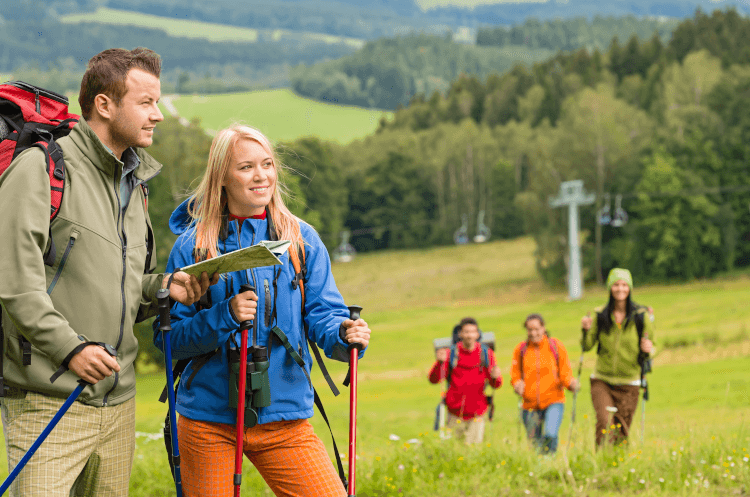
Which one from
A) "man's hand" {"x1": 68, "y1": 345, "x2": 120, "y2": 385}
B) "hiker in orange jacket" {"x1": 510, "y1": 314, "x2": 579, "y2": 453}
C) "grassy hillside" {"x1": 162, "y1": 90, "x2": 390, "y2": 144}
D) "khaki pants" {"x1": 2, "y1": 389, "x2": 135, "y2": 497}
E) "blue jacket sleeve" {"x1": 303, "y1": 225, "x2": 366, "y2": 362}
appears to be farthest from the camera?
"grassy hillside" {"x1": 162, "y1": 90, "x2": 390, "y2": 144}

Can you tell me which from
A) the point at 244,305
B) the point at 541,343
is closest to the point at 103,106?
the point at 244,305

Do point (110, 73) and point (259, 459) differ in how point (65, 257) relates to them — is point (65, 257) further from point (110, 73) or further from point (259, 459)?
point (259, 459)

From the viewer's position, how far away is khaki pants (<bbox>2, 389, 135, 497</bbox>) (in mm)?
2715

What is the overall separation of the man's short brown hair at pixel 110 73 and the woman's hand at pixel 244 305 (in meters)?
0.85

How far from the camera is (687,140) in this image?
209ft

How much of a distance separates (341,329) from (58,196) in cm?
111

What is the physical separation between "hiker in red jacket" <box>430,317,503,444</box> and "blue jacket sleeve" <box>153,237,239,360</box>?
5.36 meters

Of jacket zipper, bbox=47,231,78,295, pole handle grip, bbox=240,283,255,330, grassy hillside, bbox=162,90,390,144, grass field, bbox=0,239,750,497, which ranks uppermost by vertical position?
grassy hillside, bbox=162,90,390,144

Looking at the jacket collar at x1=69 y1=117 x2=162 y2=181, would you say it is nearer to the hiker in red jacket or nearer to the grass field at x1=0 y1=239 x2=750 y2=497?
the grass field at x1=0 y1=239 x2=750 y2=497

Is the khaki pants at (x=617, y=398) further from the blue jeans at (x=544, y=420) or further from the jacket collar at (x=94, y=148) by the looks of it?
the jacket collar at (x=94, y=148)

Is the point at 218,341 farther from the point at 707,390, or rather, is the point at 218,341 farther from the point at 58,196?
the point at 707,390

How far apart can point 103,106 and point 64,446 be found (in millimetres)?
1216

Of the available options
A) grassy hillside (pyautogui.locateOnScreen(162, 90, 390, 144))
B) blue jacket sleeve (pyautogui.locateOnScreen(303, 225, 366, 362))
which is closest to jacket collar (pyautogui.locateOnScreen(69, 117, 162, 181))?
blue jacket sleeve (pyautogui.locateOnScreen(303, 225, 366, 362))

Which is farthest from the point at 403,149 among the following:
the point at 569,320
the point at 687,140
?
the point at 569,320
